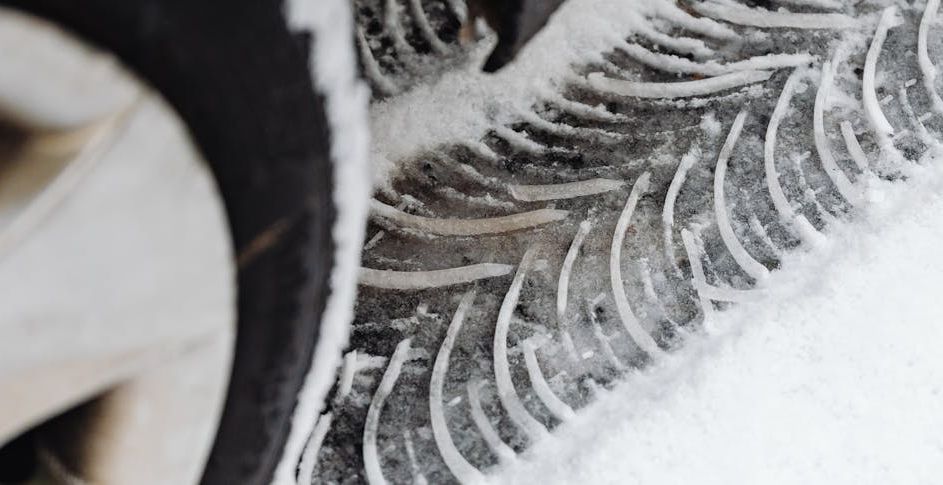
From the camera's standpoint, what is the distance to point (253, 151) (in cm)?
77

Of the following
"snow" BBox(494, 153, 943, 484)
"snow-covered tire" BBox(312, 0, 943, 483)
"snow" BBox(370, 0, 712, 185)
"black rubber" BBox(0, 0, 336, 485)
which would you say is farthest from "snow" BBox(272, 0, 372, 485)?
"snow" BBox(370, 0, 712, 185)

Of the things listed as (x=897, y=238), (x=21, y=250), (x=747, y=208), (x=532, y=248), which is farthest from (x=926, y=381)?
(x=21, y=250)

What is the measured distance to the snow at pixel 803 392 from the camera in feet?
4.43

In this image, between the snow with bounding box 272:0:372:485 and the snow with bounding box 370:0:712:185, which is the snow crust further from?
the snow with bounding box 272:0:372:485

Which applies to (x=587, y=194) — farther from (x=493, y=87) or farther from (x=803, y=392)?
(x=803, y=392)

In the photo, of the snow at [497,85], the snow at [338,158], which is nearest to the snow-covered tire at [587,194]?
the snow at [497,85]

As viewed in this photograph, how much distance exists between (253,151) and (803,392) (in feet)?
3.40

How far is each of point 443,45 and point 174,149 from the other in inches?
38.8

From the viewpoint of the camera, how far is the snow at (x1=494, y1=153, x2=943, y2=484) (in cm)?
135

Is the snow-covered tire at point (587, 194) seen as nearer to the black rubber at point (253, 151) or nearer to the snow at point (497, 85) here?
the snow at point (497, 85)

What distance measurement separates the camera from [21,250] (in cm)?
68

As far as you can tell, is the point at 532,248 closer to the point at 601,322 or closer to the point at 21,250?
the point at 601,322

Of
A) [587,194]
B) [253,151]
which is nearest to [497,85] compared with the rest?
[587,194]

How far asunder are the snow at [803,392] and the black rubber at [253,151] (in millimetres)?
498
